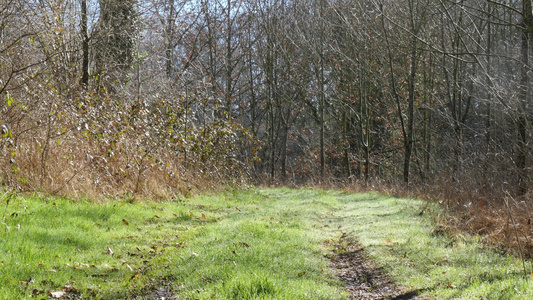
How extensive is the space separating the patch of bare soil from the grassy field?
0.16 m

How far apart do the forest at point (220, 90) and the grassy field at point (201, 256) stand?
1.50m

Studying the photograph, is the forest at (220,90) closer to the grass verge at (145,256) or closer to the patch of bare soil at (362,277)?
the grass verge at (145,256)

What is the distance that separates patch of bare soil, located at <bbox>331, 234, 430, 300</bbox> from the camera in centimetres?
513

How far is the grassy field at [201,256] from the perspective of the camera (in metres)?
4.63

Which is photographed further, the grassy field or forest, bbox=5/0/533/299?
forest, bbox=5/0/533/299

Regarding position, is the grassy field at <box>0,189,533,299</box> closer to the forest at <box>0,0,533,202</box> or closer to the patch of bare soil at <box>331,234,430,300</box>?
the patch of bare soil at <box>331,234,430,300</box>

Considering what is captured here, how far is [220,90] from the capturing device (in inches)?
1287

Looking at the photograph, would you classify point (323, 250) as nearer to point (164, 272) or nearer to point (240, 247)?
point (240, 247)

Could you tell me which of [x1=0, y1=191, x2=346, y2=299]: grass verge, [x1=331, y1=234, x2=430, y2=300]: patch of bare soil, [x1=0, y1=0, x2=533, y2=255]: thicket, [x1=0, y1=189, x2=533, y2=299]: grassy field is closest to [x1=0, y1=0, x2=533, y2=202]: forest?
[x1=0, y1=0, x2=533, y2=255]: thicket

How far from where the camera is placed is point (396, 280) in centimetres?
566

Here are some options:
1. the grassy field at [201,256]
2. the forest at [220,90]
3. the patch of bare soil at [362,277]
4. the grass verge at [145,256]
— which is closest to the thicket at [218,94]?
the forest at [220,90]

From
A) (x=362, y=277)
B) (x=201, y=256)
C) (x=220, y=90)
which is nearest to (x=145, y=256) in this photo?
(x=201, y=256)

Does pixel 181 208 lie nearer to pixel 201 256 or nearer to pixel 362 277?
pixel 201 256

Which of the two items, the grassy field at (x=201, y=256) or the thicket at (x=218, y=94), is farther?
the thicket at (x=218, y=94)
